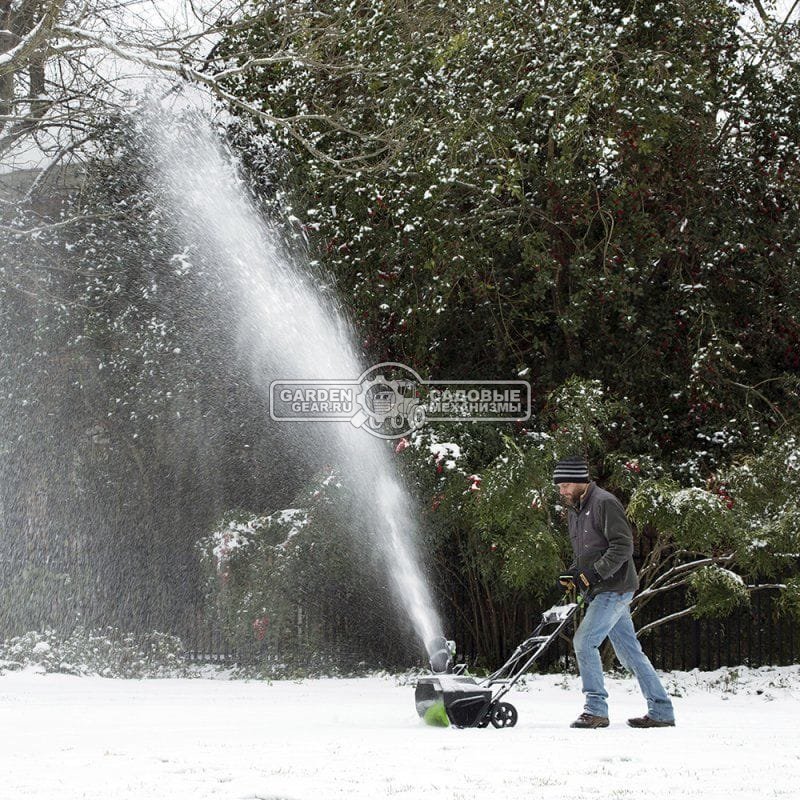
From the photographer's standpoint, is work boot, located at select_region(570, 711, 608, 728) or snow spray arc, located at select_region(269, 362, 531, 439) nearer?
work boot, located at select_region(570, 711, 608, 728)

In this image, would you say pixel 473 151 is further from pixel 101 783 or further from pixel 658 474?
pixel 101 783

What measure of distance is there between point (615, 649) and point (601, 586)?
1.33 ft

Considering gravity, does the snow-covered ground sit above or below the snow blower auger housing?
below

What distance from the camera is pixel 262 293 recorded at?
38.9ft

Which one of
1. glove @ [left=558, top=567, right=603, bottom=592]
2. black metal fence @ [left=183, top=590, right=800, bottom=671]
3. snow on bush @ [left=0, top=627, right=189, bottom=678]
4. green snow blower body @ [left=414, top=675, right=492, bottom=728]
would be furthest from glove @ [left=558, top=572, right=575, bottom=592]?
snow on bush @ [left=0, top=627, right=189, bottom=678]

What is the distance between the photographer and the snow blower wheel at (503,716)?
21.0ft

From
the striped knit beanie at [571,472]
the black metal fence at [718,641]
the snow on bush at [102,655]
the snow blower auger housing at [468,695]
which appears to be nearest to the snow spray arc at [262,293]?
the black metal fence at [718,641]

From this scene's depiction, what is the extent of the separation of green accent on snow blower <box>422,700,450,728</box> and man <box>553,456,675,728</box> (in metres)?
0.76

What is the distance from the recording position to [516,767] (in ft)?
16.5

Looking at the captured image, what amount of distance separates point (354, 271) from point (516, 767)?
7773 millimetres

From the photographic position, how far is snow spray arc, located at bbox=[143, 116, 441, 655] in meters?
11.0

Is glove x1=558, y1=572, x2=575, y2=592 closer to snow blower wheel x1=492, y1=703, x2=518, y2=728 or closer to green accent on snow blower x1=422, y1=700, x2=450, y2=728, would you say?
snow blower wheel x1=492, y1=703, x2=518, y2=728

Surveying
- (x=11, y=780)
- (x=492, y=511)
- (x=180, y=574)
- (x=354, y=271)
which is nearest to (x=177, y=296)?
(x=354, y=271)

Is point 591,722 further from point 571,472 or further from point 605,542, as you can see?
point 571,472
